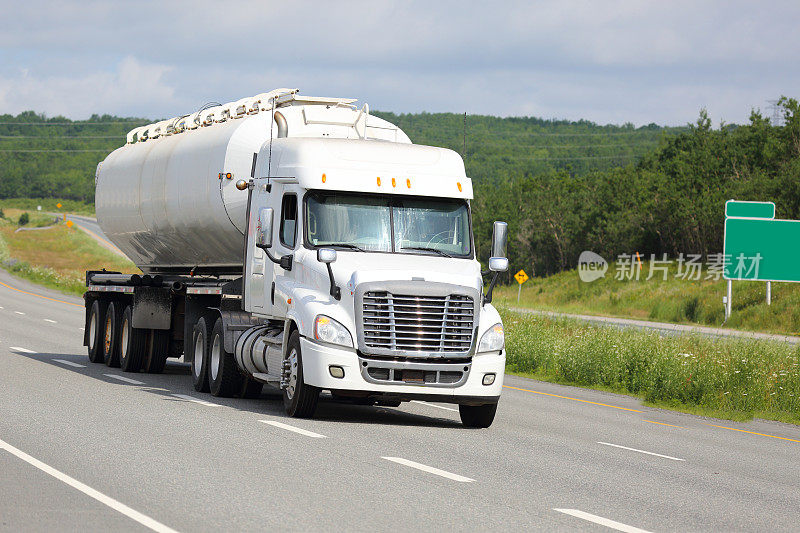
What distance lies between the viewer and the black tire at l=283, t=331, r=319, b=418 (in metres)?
14.3

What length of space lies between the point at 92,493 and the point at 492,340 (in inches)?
260

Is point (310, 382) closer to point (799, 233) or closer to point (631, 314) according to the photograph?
point (799, 233)

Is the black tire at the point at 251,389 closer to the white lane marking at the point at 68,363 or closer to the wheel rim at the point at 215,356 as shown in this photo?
the wheel rim at the point at 215,356

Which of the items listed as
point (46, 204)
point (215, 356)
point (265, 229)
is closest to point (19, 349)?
point (215, 356)

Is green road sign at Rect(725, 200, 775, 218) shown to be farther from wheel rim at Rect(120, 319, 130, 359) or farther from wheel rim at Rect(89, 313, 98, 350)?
wheel rim at Rect(120, 319, 130, 359)

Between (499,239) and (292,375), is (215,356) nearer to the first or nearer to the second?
(292,375)

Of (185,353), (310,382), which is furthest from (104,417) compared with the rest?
(185,353)

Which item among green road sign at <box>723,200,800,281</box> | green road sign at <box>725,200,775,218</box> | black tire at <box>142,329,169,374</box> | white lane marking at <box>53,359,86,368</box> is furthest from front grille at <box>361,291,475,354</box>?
green road sign at <box>725,200,775,218</box>

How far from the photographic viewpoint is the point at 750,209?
42.7m

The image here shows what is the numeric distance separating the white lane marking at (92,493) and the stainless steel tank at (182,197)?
7241 millimetres

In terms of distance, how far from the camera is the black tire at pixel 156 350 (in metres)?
21.1

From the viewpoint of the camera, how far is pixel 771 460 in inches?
545

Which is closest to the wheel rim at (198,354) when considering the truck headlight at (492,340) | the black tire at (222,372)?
the black tire at (222,372)

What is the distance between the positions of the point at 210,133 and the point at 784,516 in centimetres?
1195
